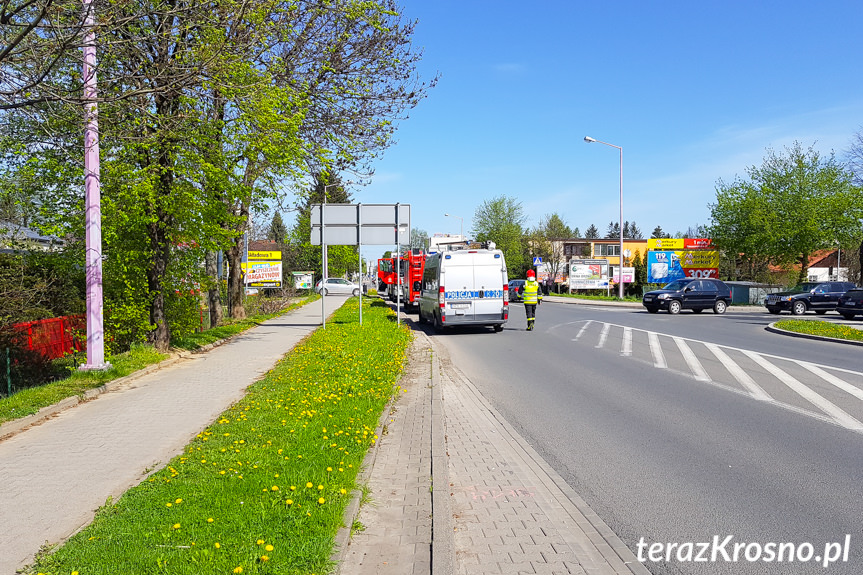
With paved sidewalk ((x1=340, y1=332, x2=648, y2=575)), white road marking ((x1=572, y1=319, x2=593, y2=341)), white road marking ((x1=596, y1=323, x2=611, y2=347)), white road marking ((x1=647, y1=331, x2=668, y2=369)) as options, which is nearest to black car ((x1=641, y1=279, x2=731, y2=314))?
white road marking ((x1=572, y1=319, x2=593, y2=341))

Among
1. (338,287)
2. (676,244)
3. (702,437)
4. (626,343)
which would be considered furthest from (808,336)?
(338,287)

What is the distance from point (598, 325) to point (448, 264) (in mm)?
6622

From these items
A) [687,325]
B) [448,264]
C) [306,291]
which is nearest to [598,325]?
[687,325]

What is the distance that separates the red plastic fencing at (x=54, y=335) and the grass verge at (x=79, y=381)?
14.4 inches

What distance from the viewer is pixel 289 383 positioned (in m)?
10.4

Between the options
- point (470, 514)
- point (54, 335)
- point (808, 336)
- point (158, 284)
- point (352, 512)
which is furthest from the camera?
point (808, 336)

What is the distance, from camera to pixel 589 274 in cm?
5891

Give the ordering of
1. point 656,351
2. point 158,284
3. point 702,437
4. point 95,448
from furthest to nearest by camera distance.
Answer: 1. point 656,351
2. point 158,284
3. point 702,437
4. point 95,448

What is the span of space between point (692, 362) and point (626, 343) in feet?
12.8

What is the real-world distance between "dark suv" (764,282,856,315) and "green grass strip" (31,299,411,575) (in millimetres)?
27914

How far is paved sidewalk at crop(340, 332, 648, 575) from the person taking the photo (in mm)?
4023

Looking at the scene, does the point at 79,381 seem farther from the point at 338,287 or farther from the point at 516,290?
the point at 338,287

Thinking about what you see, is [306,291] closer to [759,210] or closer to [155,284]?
[759,210]

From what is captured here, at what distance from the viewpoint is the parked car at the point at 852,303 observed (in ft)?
89.7
